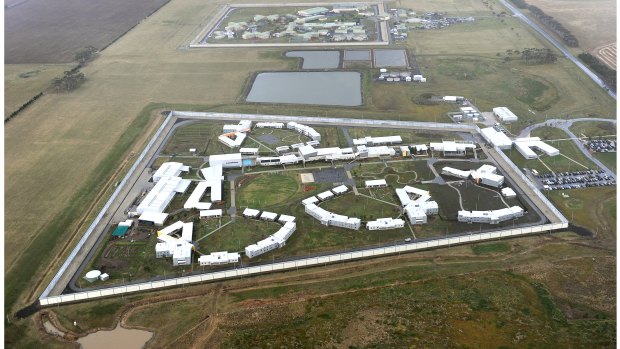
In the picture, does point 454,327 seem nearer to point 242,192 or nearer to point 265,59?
point 242,192

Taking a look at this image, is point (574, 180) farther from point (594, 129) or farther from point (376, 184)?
point (376, 184)

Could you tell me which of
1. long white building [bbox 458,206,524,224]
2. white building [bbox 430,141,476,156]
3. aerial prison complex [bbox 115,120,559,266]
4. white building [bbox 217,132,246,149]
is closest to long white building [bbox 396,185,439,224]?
aerial prison complex [bbox 115,120,559,266]

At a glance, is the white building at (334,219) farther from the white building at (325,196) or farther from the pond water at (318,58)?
the pond water at (318,58)

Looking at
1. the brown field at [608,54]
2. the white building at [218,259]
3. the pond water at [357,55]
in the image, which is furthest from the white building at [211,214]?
the brown field at [608,54]

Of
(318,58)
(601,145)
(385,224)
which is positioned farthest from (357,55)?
(385,224)

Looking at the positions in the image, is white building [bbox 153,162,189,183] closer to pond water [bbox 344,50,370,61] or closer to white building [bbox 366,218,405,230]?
white building [bbox 366,218,405,230]

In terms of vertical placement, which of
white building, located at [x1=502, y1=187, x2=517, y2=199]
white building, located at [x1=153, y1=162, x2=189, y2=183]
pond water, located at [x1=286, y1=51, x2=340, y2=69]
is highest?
white building, located at [x1=153, y1=162, x2=189, y2=183]

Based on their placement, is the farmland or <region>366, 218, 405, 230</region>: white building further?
<region>366, 218, 405, 230</region>: white building
